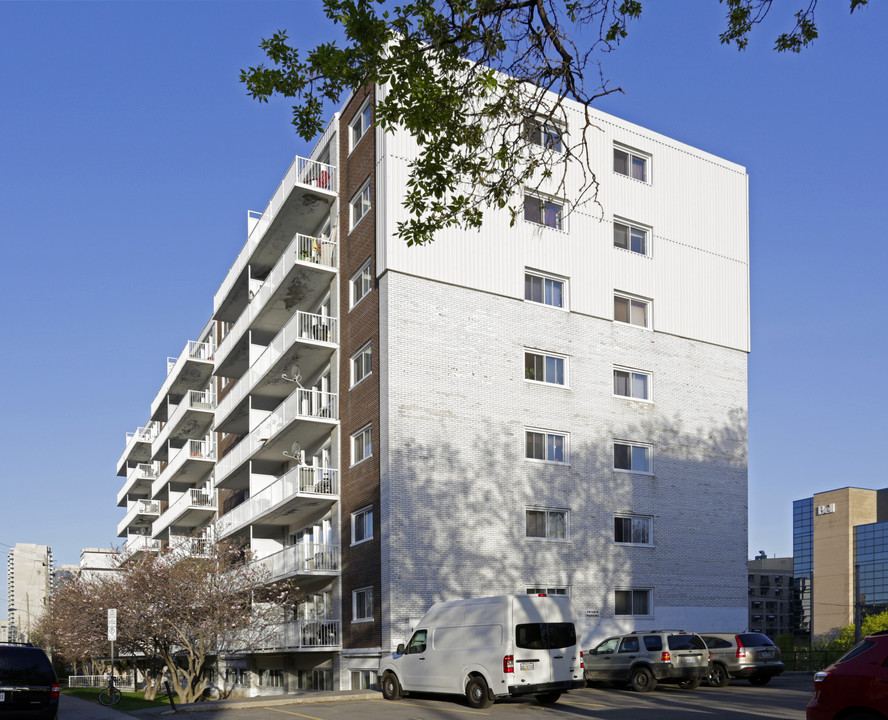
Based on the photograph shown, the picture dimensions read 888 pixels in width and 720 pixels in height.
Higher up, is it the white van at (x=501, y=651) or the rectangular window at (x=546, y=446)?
the rectangular window at (x=546, y=446)

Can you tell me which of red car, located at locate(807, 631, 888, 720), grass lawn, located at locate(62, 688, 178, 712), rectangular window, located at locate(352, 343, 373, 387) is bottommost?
grass lawn, located at locate(62, 688, 178, 712)

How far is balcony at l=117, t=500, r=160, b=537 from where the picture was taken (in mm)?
71500

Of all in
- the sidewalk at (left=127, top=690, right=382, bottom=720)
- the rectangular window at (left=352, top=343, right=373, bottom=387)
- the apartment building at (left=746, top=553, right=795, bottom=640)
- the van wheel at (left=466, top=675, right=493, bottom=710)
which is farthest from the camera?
the apartment building at (left=746, top=553, right=795, bottom=640)

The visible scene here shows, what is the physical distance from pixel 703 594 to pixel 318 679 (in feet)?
47.4

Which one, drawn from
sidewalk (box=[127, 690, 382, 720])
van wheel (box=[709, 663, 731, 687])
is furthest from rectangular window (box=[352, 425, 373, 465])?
van wheel (box=[709, 663, 731, 687])

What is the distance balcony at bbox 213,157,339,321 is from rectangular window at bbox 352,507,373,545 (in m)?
12.1

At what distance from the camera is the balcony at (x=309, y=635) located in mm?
32750

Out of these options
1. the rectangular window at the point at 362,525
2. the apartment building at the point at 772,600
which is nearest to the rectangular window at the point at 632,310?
the rectangular window at the point at 362,525

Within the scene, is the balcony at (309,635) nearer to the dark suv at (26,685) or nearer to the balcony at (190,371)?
the dark suv at (26,685)

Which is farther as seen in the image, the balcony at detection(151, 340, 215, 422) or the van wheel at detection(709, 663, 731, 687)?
the balcony at detection(151, 340, 215, 422)

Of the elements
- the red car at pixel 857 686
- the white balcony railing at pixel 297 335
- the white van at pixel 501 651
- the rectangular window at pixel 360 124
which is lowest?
the white van at pixel 501 651

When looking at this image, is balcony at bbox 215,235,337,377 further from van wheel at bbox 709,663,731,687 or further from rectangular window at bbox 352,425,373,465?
van wheel at bbox 709,663,731,687

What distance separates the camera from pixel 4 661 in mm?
18359

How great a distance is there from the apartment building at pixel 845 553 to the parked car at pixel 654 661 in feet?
418
